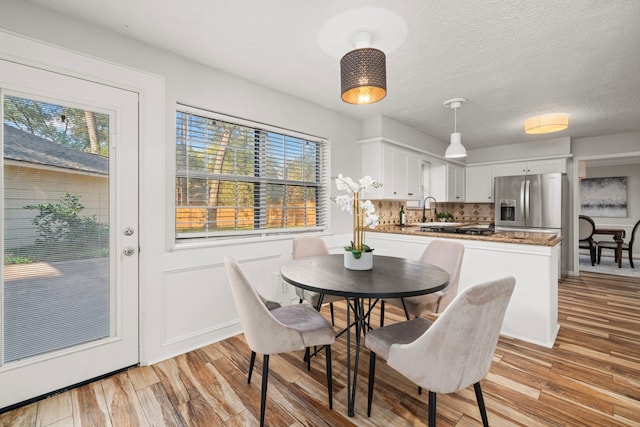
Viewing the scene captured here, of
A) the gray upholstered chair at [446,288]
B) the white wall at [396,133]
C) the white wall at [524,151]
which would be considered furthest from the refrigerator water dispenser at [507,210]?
the gray upholstered chair at [446,288]

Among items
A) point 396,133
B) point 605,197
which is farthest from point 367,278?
point 605,197

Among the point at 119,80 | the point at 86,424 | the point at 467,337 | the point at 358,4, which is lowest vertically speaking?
the point at 86,424

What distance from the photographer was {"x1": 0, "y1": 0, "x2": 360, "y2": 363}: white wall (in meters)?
1.85

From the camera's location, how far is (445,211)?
615cm

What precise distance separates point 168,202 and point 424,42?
231cm

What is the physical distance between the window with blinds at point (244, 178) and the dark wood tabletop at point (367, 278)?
1009mm

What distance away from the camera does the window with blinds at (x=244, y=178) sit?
8.08 ft

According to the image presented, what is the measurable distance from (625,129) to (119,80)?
6.56 meters

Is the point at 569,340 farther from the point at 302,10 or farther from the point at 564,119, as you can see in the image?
the point at 302,10

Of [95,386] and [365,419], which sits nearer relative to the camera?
[365,419]

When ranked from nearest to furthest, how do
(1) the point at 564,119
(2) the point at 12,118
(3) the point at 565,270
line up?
(2) the point at 12,118 → (1) the point at 564,119 → (3) the point at 565,270

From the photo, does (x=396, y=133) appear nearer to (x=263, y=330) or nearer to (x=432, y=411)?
(x=263, y=330)

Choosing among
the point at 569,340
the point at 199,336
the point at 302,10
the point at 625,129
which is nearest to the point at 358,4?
the point at 302,10

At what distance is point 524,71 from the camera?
2.52 m
